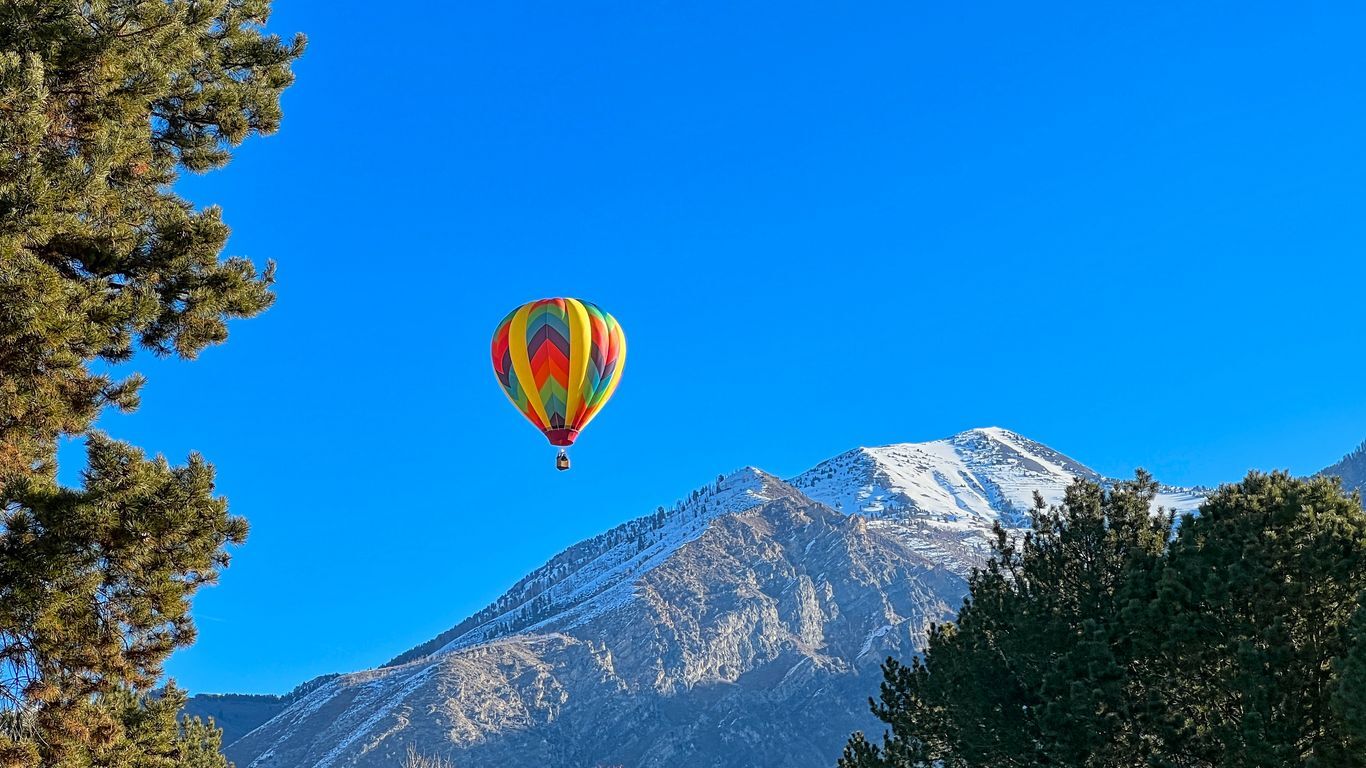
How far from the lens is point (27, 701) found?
1274 centimetres

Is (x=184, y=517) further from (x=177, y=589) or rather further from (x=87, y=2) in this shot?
(x=87, y=2)

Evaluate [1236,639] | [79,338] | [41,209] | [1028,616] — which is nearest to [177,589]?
[79,338]

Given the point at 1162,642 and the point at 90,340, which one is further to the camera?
the point at 1162,642

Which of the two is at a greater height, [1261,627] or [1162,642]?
[1162,642]

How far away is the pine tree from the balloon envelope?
22897 mm

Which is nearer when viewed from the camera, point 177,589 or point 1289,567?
point 177,589

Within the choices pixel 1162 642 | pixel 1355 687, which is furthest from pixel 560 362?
pixel 1355 687

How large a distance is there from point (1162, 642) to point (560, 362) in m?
20.3

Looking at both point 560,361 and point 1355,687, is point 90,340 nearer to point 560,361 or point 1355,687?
point 1355,687

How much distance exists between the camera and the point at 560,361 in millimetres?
38000

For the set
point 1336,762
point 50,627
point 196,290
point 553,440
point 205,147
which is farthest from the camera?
point 553,440

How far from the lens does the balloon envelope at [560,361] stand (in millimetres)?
37812

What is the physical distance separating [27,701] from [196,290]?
4821 millimetres

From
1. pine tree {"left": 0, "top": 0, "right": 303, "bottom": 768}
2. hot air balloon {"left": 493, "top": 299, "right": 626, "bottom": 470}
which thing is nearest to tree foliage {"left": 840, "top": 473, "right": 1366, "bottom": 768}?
hot air balloon {"left": 493, "top": 299, "right": 626, "bottom": 470}
